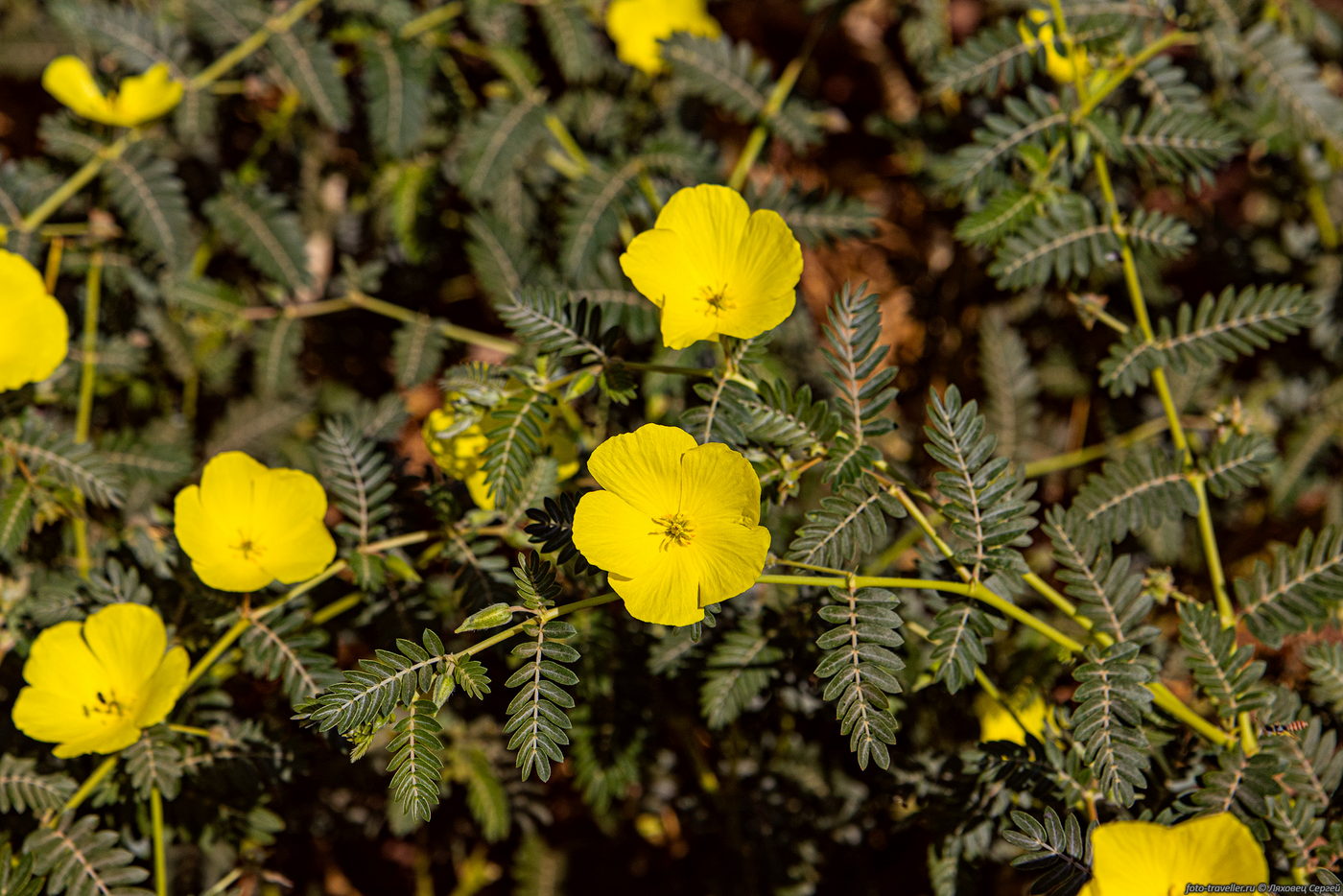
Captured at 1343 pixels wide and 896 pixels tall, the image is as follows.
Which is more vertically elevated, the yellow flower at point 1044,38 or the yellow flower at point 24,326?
the yellow flower at point 1044,38

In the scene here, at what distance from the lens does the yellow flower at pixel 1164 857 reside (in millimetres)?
1277

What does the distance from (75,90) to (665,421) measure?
1610 mm

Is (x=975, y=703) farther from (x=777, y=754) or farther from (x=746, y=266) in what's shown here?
(x=746, y=266)

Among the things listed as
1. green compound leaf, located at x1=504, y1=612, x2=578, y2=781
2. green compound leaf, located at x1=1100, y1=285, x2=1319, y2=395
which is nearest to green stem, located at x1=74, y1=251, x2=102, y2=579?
green compound leaf, located at x1=504, y1=612, x2=578, y2=781

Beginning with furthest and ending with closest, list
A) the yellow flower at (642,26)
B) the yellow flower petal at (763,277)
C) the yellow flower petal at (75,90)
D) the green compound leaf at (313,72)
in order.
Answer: the yellow flower at (642,26), the green compound leaf at (313,72), the yellow flower petal at (75,90), the yellow flower petal at (763,277)

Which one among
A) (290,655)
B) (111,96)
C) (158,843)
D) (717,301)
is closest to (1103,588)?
(717,301)

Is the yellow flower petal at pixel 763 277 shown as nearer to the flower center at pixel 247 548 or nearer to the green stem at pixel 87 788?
the flower center at pixel 247 548

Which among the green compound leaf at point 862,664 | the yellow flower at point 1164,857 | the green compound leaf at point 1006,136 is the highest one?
the green compound leaf at point 1006,136

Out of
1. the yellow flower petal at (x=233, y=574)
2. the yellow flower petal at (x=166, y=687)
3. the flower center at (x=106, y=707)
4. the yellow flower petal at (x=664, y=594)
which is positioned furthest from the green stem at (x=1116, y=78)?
the flower center at (x=106, y=707)

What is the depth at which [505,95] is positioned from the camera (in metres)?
2.51

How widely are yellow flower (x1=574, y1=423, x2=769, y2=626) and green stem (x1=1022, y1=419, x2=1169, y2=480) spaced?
1355 mm

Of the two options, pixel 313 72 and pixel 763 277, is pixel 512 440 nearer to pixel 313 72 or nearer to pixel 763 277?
pixel 763 277

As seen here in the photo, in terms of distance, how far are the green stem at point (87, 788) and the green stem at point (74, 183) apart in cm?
129

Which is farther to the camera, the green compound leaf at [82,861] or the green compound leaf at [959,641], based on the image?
the green compound leaf at [82,861]
